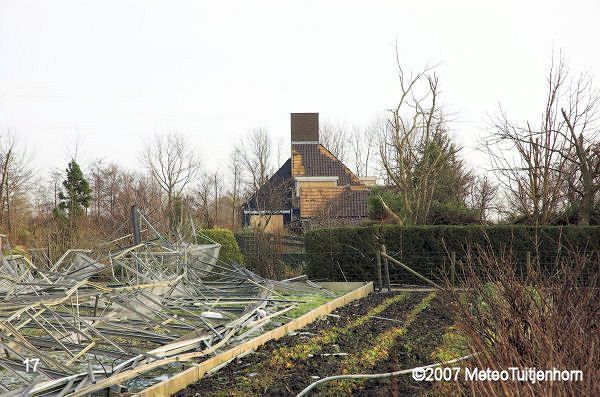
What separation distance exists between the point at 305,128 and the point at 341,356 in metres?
31.0

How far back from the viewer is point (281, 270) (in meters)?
17.5

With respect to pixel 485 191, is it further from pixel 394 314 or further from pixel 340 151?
pixel 394 314

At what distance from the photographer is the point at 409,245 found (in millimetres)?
16328

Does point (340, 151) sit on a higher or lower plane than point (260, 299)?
higher

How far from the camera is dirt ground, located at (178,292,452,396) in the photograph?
552 cm

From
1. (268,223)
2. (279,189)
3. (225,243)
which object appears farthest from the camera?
(279,189)

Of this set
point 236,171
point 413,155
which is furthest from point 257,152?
point 413,155

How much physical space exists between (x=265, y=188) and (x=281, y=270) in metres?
17.8

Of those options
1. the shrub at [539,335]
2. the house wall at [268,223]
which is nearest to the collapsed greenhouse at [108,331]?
the shrub at [539,335]

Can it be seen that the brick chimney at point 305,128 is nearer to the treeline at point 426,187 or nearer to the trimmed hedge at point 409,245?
the treeline at point 426,187

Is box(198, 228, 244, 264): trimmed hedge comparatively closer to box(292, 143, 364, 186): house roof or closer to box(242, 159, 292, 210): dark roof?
box(242, 159, 292, 210): dark roof

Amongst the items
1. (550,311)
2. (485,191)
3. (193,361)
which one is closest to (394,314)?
(193,361)

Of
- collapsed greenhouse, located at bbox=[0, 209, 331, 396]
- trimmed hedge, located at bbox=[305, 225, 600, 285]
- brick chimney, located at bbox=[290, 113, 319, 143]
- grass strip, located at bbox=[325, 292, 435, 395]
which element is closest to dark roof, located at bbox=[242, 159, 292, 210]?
brick chimney, located at bbox=[290, 113, 319, 143]

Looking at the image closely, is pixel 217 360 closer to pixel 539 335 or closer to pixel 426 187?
pixel 539 335
